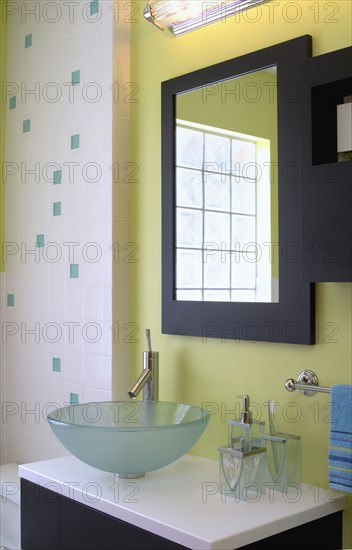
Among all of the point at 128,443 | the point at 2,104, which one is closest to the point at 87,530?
the point at 128,443

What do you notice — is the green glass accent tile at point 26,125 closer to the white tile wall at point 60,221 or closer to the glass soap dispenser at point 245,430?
the white tile wall at point 60,221

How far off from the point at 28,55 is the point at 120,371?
137 cm

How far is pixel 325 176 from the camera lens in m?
1.70

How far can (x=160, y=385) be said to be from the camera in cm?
241

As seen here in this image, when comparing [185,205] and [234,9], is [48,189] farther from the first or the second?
[234,9]

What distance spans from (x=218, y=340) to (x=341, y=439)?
1.90 ft

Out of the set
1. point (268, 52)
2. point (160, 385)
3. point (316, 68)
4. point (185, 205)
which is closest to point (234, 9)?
point (268, 52)

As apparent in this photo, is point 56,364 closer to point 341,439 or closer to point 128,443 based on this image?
point 128,443

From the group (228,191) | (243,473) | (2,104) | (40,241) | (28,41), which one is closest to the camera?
(243,473)

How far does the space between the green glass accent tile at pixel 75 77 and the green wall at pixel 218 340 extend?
237 millimetres

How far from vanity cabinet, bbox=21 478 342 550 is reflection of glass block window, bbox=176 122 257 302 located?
67 centimetres

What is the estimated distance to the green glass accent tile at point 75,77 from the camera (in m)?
2.62

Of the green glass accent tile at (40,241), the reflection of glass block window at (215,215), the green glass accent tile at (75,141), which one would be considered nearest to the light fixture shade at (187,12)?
the reflection of glass block window at (215,215)

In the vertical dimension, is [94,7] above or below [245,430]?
above
